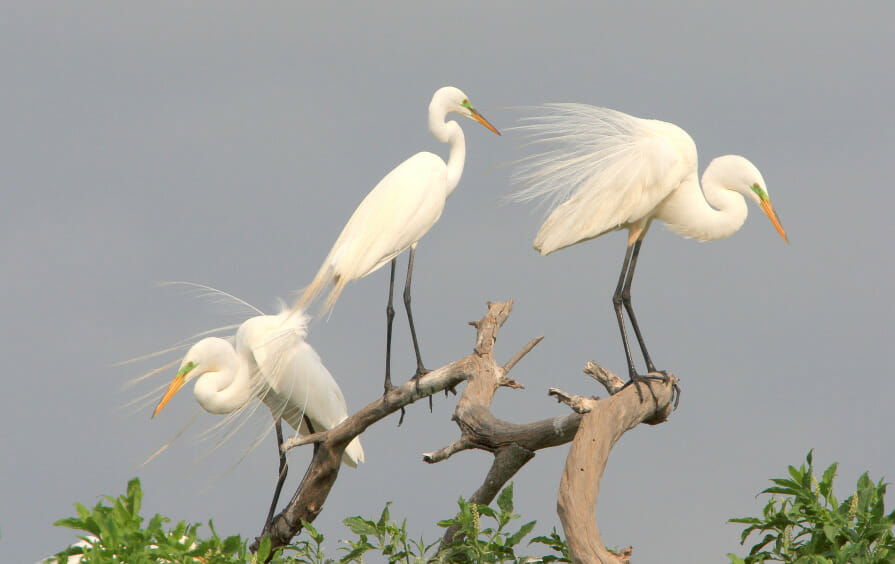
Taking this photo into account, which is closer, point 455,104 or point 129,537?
point 129,537

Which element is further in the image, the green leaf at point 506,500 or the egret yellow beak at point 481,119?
the egret yellow beak at point 481,119

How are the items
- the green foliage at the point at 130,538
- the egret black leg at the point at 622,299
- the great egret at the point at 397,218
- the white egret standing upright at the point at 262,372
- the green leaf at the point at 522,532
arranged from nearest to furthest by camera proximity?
1. the green foliage at the point at 130,538
2. the green leaf at the point at 522,532
3. the egret black leg at the point at 622,299
4. the great egret at the point at 397,218
5. the white egret standing upright at the point at 262,372

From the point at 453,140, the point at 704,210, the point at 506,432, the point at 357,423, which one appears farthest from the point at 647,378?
the point at 453,140

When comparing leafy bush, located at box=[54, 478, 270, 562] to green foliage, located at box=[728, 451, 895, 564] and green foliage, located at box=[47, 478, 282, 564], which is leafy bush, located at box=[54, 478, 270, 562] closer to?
green foliage, located at box=[47, 478, 282, 564]

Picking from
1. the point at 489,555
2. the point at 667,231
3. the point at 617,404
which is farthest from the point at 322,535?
the point at 667,231

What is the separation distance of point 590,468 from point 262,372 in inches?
141

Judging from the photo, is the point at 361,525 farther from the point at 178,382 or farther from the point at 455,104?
the point at 455,104

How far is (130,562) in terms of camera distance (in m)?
5.16

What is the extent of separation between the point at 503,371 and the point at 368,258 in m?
1.53

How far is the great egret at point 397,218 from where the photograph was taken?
826cm

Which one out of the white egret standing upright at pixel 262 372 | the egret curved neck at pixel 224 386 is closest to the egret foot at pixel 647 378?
the white egret standing upright at pixel 262 372

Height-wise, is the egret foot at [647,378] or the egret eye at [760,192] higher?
the egret eye at [760,192]

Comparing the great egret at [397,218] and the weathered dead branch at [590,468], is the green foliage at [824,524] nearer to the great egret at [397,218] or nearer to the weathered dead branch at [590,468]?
the weathered dead branch at [590,468]

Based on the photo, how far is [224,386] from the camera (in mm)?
8961
